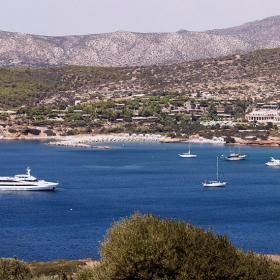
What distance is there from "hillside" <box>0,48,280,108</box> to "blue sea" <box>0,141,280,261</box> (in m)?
45.8

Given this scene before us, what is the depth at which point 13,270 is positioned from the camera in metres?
23.2

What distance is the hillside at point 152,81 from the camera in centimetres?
14788

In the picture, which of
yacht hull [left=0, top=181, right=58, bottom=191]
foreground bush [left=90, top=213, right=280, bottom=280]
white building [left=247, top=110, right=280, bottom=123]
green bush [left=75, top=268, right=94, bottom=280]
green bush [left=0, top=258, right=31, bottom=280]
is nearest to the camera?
foreground bush [left=90, top=213, right=280, bottom=280]

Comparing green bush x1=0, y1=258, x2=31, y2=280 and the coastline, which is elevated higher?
green bush x1=0, y1=258, x2=31, y2=280

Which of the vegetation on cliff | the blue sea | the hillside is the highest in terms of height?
the hillside

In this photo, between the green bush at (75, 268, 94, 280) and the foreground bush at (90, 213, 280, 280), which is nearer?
the foreground bush at (90, 213, 280, 280)

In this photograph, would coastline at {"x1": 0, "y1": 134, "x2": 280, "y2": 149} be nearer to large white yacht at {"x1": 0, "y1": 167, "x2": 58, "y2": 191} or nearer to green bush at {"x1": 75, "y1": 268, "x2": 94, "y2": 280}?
large white yacht at {"x1": 0, "y1": 167, "x2": 58, "y2": 191}

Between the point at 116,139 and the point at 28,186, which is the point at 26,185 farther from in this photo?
the point at 116,139

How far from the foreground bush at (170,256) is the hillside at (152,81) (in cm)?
12296

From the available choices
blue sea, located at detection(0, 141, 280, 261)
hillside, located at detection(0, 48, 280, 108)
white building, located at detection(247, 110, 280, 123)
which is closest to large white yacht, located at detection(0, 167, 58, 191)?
blue sea, located at detection(0, 141, 280, 261)

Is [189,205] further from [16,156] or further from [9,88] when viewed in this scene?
[9,88]

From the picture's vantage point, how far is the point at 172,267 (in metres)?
19.5

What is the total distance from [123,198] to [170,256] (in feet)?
126

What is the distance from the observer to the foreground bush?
19.5 m
